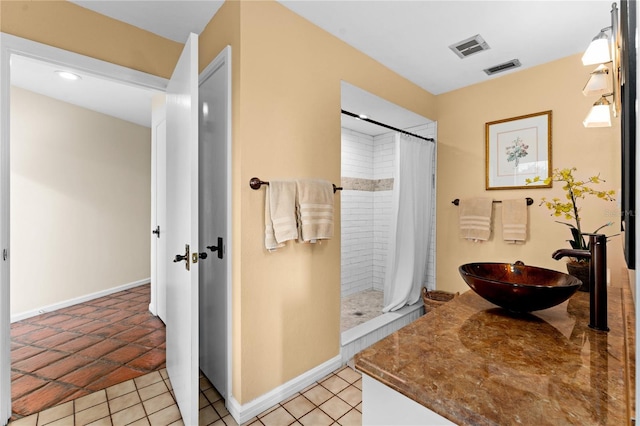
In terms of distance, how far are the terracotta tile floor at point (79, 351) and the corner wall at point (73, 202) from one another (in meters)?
0.43

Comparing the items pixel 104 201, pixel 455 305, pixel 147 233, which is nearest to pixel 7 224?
pixel 455 305

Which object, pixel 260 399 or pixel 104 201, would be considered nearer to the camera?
pixel 260 399

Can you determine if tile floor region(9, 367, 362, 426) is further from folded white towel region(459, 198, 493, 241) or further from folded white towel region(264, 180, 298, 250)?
folded white towel region(459, 198, 493, 241)

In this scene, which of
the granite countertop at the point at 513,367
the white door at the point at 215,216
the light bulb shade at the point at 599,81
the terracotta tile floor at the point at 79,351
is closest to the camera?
the granite countertop at the point at 513,367

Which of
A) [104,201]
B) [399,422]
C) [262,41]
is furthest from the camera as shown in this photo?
[104,201]

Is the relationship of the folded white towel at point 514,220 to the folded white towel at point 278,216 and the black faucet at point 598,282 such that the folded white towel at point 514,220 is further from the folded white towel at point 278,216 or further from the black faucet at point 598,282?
the folded white towel at point 278,216

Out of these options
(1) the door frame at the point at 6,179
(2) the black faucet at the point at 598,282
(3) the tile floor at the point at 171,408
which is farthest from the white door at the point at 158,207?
(2) the black faucet at the point at 598,282

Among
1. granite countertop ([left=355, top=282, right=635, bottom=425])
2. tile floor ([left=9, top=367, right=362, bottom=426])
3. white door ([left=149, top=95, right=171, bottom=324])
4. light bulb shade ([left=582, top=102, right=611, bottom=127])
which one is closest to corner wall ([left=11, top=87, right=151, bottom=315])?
white door ([left=149, top=95, right=171, bottom=324])

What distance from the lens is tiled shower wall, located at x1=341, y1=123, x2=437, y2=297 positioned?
12.6ft

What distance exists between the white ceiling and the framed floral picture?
0.49 metres

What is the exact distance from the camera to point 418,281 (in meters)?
3.10

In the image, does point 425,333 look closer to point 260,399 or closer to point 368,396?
point 368,396

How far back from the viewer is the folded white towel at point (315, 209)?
1.87 metres

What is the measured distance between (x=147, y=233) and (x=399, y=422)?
15.5 feet
